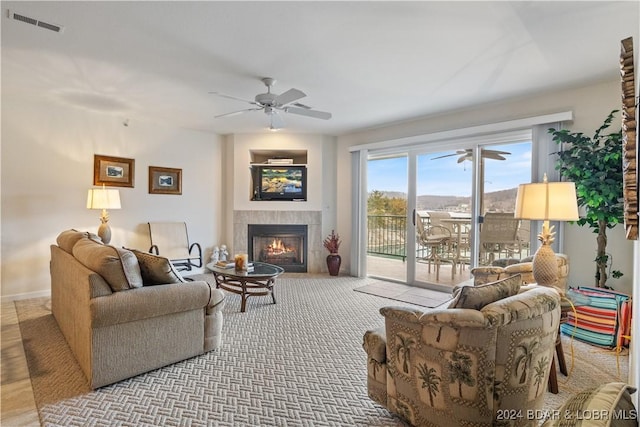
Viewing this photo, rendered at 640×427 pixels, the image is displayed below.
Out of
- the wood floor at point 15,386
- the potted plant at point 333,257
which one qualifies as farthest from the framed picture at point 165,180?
the potted plant at point 333,257

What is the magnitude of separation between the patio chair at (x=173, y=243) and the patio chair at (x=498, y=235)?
4439 millimetres

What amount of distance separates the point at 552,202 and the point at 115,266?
3.08m

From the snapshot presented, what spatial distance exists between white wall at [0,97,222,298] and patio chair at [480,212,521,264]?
15.3ft

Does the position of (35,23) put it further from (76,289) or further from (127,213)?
(127,213)

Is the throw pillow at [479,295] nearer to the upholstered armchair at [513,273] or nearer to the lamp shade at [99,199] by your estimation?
the upholstered armchair at [513,273]

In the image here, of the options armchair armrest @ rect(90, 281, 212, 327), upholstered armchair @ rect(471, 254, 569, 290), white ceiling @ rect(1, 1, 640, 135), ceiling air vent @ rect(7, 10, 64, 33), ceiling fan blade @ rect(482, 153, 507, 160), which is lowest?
armchair armrest @ rect(90, 281, 212, 327)

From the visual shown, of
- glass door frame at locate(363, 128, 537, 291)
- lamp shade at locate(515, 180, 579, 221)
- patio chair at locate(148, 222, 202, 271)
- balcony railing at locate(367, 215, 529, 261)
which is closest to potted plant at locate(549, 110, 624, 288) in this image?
glass door frame at locate(363, 128, 537, 291)

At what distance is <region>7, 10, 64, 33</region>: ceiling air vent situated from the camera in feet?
7.19

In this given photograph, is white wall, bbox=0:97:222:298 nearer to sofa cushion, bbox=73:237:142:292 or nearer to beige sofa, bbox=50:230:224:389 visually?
beige sofa, bbox=50:230:224:389

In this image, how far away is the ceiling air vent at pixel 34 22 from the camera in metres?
2.19

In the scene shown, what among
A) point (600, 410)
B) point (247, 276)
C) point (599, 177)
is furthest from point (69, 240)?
point (599, 177)

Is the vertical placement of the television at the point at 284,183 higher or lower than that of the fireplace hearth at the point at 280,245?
higher

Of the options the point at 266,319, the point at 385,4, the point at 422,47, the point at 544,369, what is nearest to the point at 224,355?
the point at 266,319

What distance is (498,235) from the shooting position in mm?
4105
